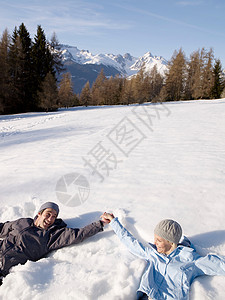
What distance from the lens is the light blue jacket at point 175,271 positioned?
1902mm

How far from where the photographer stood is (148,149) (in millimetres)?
6176

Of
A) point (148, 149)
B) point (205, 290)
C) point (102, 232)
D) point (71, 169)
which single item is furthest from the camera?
point (148, 149)

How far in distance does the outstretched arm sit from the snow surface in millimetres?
76

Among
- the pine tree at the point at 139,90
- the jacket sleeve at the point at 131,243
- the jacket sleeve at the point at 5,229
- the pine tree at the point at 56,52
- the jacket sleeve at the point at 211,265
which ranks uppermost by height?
the pine tree at the point at 56,52

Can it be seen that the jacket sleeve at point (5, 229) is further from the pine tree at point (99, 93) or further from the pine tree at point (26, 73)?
the pine tree at point (99, 93)

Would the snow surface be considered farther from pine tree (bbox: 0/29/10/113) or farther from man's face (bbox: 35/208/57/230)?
pine tree (bbox: 0/29/10/113)

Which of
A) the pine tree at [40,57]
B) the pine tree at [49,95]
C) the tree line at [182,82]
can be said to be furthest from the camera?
the tree line at [182,82]

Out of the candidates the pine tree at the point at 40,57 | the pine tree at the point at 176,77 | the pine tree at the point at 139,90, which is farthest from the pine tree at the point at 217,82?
the pine tree at the point at 40,57

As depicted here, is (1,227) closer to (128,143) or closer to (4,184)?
(4,184)

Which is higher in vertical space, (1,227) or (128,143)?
(128,143)

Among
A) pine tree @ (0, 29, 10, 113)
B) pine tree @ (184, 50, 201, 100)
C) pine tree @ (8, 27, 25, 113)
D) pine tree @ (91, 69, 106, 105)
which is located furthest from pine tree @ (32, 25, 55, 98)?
pine tree @ (184, 50, 201, 100)

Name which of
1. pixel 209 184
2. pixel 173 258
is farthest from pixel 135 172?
pixel 173 258

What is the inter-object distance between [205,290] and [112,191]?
2213 mm

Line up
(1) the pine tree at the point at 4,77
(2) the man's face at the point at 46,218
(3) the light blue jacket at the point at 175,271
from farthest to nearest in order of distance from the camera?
(1) the pine tree at the point at 4,77 < (2) the man's face at the point at 46,218 < (3) the light blue jacket at the point at 175,271
